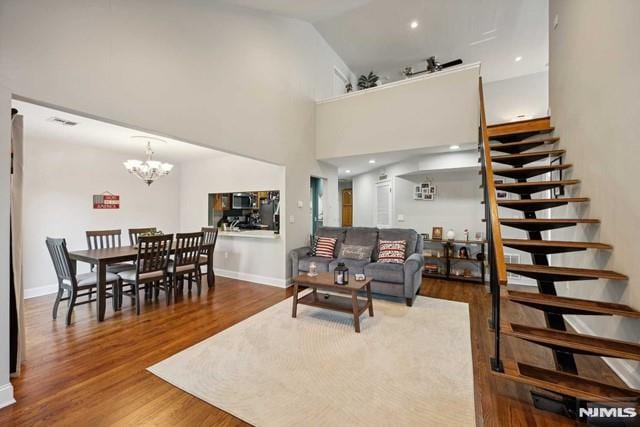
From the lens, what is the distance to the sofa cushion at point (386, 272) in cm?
379

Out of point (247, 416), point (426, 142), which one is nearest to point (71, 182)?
point (247, 416)

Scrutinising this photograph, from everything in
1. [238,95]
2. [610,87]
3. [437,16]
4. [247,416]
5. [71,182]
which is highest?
[437,16]

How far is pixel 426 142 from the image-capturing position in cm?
459

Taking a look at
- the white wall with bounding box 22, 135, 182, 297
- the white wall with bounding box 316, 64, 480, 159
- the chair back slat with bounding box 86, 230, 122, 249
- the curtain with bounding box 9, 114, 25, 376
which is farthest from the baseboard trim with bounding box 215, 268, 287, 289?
the curtain with bounding box 9, 114, 25, 376

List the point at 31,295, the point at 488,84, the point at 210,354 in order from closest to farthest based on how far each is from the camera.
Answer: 1. the point at 210,354
2. the point at 31,295
3. the point at 488,84

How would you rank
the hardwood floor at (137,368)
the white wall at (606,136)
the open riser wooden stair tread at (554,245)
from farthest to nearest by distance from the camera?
the open riser wooden stair tread at (554,245) → the white wall at (606,136) → the hardwood floor at (137,368)

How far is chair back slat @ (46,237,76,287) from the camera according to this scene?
10.1ft

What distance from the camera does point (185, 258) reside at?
13.7 feet

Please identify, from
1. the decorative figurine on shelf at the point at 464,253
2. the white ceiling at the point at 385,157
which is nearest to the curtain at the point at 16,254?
the white ceiling at the point at 385,157

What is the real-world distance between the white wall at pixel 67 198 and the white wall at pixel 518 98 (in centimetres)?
816

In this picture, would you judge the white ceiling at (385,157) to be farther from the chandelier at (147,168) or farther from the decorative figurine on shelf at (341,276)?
the chandelier at (147,168)

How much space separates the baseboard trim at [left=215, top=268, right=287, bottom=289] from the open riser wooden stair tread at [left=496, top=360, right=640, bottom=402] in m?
3.56

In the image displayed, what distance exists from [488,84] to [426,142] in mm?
3291

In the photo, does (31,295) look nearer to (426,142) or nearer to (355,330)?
(355,330)
